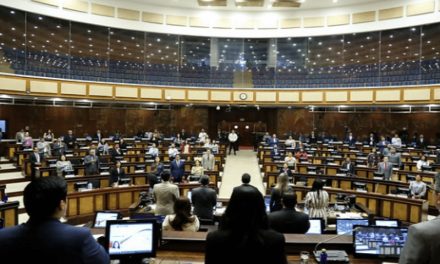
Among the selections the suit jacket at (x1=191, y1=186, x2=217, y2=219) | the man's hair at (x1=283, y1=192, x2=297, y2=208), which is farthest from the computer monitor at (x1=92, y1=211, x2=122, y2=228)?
the man's hair at (x1=283, y1=192, x2=297, y2=208)

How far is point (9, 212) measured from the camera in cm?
671

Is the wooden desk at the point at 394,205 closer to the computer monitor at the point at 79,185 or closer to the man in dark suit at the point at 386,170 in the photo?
the man in dark suit at the point at 386,170

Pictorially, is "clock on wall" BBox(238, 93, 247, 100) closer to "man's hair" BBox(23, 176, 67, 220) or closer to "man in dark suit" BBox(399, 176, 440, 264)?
"man in dark suit" BBox(399, 176, 440, 264)

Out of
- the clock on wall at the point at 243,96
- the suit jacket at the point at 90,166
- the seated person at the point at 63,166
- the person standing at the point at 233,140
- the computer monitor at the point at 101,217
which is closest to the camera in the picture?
the computer monitor at the point at 101,217

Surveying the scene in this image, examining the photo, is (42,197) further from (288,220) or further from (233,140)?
(233,140)

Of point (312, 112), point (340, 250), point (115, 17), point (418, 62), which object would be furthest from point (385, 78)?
point (340, 250)

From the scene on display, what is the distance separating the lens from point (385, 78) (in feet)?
62.7

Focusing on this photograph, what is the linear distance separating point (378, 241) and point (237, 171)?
10.9 m

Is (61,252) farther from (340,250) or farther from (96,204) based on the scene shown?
(96,204)

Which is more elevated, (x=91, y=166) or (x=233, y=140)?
(x=233, y=140)

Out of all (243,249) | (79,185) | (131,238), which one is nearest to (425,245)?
(243,249)

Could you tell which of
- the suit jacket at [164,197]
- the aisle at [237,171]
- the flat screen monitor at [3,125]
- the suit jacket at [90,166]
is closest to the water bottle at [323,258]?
the suit jacket at [164,197]

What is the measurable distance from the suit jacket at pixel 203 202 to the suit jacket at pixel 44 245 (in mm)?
4256

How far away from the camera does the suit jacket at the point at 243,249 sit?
1.82 metres
